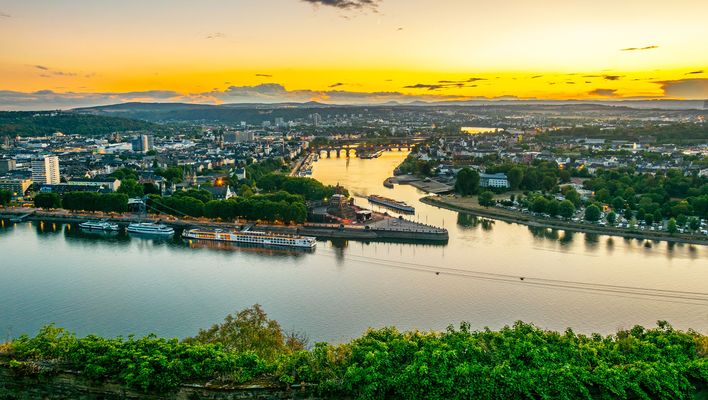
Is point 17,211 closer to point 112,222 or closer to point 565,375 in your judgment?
point 112,222

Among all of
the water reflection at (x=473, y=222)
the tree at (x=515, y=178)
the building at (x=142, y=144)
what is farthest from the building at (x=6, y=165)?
the tree at (x=515, y=178)

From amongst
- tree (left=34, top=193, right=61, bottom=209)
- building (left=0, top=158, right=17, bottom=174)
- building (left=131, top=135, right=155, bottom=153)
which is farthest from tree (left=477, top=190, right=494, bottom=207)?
building (left=131, top=135, right=155, bottom=153)

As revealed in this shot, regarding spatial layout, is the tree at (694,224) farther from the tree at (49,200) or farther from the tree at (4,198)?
the tree at (4,198)

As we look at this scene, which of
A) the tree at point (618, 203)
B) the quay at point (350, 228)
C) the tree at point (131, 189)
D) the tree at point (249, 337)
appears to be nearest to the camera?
the tree at point (249, 337)

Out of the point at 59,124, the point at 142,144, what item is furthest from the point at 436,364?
the point at 59,124

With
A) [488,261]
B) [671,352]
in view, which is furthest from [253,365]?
[488,261]

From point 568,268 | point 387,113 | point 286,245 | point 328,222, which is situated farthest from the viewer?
point 387,113

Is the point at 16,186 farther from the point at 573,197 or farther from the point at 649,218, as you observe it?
the point at 649,218
